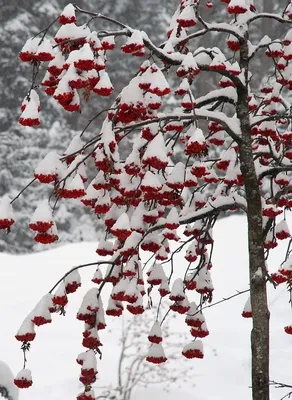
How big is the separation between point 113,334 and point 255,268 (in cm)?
858

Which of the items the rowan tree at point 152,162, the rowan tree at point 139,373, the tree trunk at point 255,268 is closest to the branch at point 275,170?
the rowan tree at point 152,162

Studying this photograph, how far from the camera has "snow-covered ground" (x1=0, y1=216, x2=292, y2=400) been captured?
10445 mm

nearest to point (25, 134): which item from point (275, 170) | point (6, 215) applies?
point (275, 170)

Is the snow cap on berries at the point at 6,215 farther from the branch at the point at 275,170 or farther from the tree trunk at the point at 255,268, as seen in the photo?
the branch at the point at 275,170

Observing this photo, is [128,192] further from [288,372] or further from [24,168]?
[24,168]

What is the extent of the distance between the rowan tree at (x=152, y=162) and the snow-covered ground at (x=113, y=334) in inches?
225

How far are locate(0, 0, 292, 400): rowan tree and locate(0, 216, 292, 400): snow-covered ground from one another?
225 inches

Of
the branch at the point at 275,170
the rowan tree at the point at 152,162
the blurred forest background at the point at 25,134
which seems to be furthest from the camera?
the blurred forest background at the point at 25,134

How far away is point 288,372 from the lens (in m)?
11.0

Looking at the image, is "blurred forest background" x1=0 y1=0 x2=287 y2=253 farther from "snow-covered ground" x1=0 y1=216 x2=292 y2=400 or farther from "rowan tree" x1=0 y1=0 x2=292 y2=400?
"rowan tree" x1=0 y1=0 x2=292 y2=400

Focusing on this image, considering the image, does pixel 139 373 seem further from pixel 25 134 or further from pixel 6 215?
pixel 25 134

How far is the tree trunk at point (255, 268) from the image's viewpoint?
14.5 ft

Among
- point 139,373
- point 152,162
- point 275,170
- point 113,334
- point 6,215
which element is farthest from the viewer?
point 113,334

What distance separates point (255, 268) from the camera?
451cm
